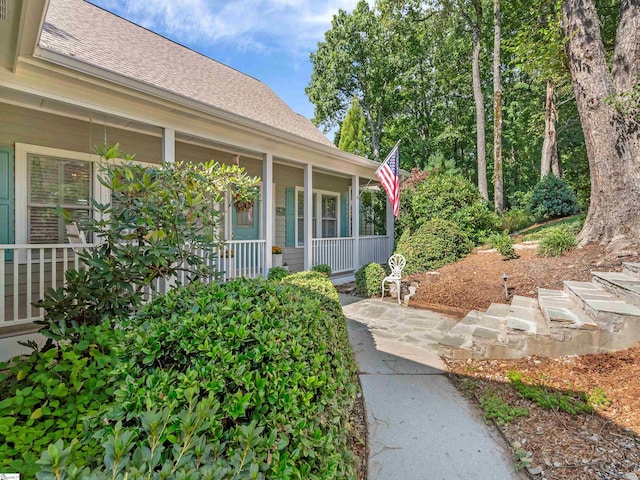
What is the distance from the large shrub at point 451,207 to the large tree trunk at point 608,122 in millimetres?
2403

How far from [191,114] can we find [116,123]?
135 cm

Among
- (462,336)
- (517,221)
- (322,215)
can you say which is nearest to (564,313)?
(462,336)

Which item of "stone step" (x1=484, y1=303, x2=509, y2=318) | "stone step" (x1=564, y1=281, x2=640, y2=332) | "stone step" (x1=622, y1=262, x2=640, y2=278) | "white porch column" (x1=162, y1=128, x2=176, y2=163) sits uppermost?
"white porch column" (x1=162, y1=128, x2=176, y2=163)

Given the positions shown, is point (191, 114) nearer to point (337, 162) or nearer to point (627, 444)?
point (337, 162)

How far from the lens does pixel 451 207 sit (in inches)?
329

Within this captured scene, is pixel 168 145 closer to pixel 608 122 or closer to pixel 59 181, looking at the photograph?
pixel 59 181

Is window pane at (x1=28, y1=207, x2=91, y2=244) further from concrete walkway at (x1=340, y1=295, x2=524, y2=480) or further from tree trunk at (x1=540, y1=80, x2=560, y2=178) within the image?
tree trunk at (x1=540, y1=80, x2=560, y2=178)

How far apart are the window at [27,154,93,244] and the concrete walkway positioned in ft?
14.6

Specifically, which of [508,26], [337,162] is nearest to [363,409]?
[337,162]

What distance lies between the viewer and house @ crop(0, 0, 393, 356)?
339 cm

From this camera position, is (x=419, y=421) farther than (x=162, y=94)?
No

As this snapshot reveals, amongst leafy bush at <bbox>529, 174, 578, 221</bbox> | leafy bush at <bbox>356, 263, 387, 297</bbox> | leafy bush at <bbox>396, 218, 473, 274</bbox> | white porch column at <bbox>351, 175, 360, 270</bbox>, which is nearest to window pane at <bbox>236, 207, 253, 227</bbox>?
white porch column at <bbox>351, 175, 360, 270</bbox>

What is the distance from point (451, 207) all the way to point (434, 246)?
1511 mm

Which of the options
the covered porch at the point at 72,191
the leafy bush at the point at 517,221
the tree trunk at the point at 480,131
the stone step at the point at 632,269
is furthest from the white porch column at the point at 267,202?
the tree trunk at the point at 480,131
